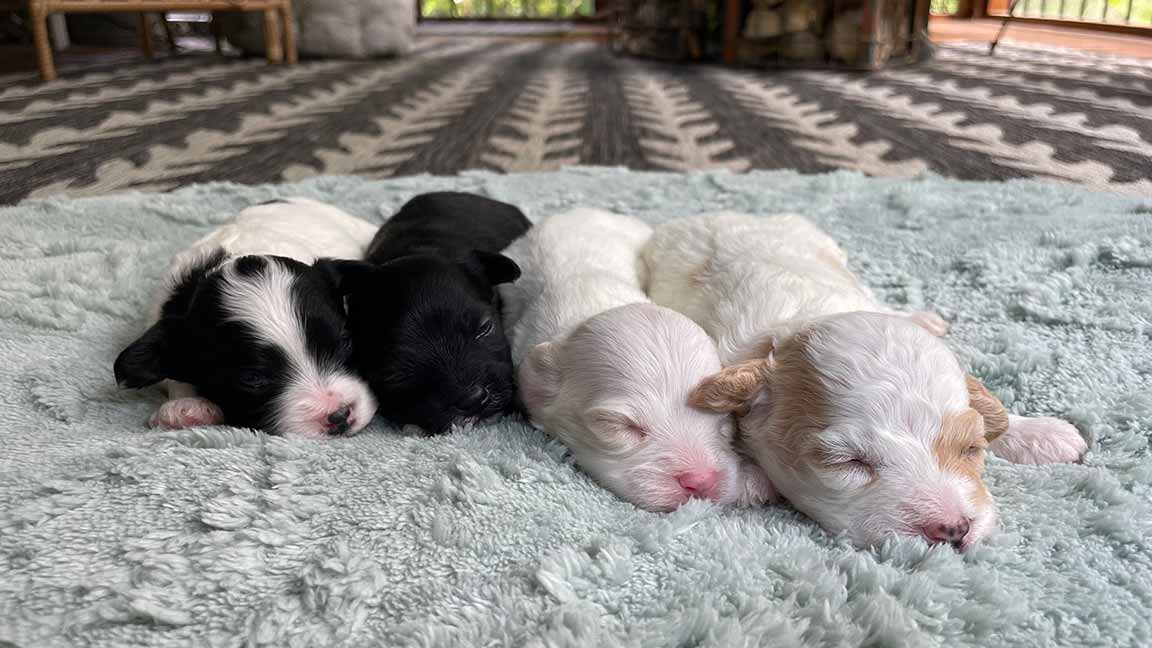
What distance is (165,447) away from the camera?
141cm

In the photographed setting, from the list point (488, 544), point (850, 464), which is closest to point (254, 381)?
point (488, 544)

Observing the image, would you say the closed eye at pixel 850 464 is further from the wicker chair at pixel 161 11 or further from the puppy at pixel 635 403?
the wicker chair at pixel 161 11

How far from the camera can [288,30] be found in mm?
7270

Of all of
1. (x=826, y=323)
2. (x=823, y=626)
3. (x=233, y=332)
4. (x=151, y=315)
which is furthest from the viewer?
(x=151, y=315)

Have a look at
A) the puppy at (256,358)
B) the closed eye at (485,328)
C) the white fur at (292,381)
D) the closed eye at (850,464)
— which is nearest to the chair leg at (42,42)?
the white fur at (292,381)

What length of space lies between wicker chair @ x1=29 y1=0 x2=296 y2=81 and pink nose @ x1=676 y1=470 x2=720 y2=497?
5.90m

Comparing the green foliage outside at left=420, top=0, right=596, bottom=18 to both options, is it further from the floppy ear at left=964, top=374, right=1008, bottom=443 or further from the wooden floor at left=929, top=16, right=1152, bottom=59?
the floppy ear at left=964, top=374, right=1008, bottom=443

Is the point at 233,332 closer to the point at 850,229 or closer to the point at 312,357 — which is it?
the point at 312,357

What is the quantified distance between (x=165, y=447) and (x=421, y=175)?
7.70ft

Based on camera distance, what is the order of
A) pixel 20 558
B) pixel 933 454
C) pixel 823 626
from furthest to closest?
pixel 933 454
pixel 20 558
pixel 823 626

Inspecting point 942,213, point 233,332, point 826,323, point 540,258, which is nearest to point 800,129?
point 942,213

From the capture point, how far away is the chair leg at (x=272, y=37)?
7043 millimetres

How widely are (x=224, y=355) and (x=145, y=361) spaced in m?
0.15

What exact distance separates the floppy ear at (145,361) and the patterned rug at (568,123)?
6.38 ft
